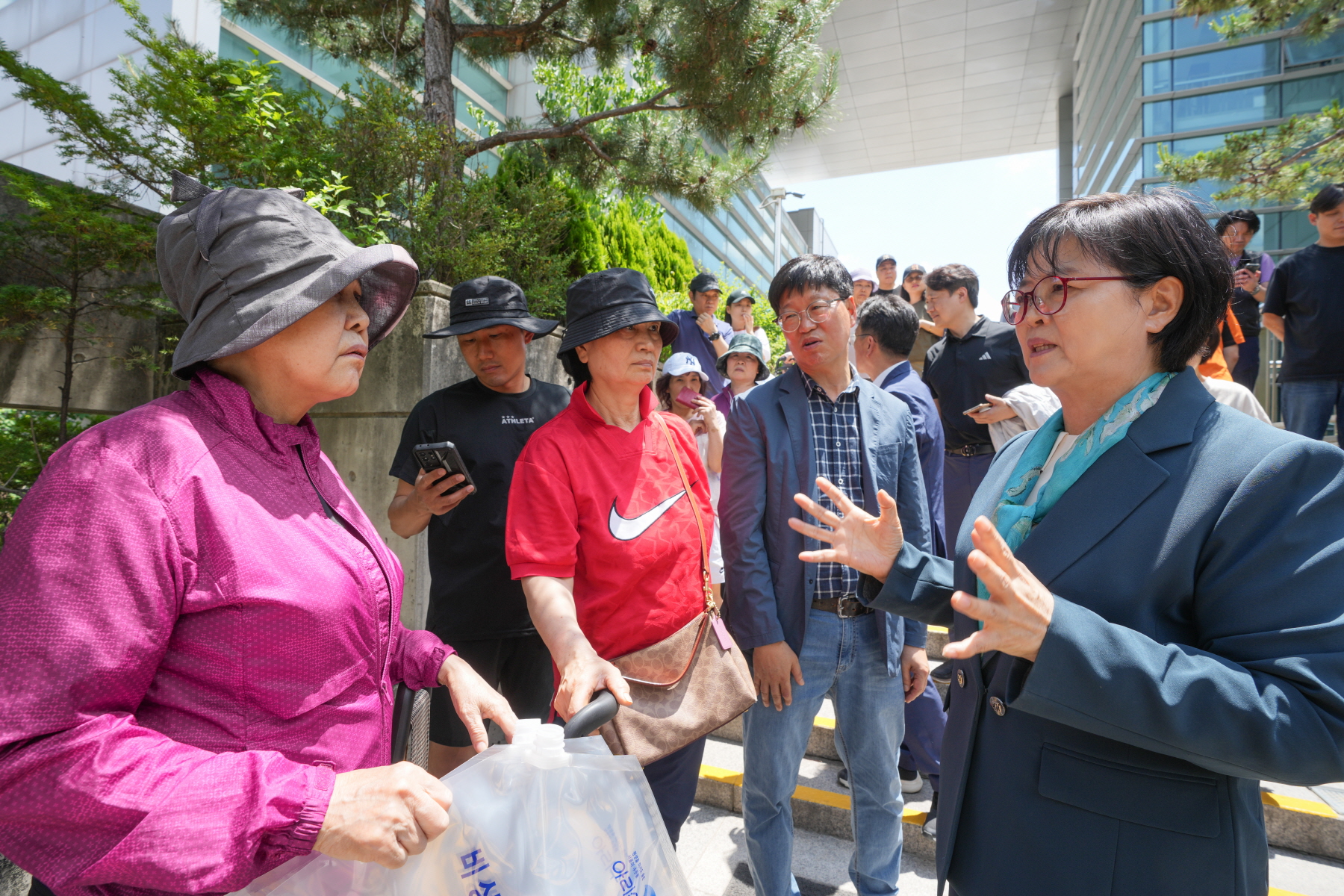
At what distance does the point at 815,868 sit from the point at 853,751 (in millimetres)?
1007

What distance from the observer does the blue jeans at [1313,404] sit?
3971 millimetres

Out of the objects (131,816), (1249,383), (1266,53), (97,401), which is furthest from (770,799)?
(1266,53)

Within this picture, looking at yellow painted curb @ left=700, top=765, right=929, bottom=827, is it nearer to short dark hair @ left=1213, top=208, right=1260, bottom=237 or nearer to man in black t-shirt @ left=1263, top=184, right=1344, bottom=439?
man in black t-shirt @ left=1263, top=184, right=1344, bottom=439

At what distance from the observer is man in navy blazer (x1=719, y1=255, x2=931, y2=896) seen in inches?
85.5

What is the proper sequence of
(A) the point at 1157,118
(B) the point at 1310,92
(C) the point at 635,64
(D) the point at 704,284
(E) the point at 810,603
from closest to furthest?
1. (E) the point at 810,603
2. (C) the point at 635,64
3. (D) the point at 704,284
4. (B) the point at 1310,92
5. (A) the point at 1157,118

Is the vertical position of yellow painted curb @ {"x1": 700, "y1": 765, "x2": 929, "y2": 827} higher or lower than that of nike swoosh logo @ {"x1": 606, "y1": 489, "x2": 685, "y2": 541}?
lower

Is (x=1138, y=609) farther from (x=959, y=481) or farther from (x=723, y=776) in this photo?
(x=959, y=481)

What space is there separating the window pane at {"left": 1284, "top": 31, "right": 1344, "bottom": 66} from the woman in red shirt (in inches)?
732

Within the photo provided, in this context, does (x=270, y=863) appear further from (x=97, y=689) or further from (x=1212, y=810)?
(x=1212, y=810)

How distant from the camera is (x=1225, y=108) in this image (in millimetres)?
16078

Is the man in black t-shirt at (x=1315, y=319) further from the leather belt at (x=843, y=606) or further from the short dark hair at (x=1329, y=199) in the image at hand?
the leather belt at (x=843, y=606)

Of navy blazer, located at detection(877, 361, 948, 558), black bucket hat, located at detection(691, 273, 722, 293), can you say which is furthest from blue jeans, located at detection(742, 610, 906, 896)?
black bucket hat, located at detection(691, 273, 722, 293)

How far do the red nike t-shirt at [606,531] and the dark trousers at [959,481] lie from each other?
101 inches

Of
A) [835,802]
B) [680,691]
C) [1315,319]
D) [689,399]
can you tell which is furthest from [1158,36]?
[680,691]
